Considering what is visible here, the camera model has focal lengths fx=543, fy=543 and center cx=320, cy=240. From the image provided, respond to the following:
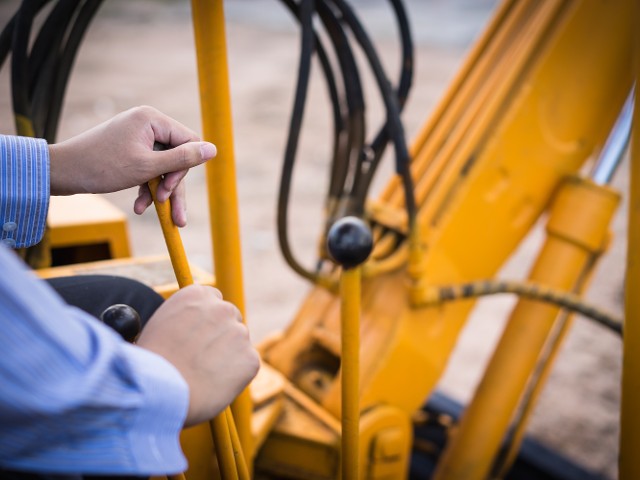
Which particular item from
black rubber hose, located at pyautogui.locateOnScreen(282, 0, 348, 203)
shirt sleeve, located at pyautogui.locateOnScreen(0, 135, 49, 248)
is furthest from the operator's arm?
black rubber hose, located at pyautogui.locateOnScreen(282, 0, 348, 203)

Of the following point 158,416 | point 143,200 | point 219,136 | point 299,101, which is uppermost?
point 299,101

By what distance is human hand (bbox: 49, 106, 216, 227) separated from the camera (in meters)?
0.66

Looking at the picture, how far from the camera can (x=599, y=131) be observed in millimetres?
1253

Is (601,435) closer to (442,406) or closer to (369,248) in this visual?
(442,406)

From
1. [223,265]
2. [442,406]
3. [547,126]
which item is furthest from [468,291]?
[442,406]

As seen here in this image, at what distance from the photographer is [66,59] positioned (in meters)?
1.01

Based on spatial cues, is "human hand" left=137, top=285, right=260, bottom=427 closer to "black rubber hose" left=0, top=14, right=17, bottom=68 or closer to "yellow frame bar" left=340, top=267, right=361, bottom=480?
"yellow frame bar" left=340, top=267, right=361, bottom=480

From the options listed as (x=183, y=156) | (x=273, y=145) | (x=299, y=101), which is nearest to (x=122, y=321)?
(x=183, y=156)

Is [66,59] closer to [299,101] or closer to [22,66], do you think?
[22,66]

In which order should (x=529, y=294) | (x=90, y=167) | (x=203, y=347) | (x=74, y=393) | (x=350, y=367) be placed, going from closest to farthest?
1. (x=74, y=393)
2. (x=203, y=347)
3. (x=350, y=367)
4. (x=90, y=167)
5. (x=529, y=294)

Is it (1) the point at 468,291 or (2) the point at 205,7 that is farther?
(1) the point at 468,291

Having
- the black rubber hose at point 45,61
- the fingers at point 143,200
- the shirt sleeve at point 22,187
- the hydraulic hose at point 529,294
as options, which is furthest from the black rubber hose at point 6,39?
the hydraulic hose at point 529,294

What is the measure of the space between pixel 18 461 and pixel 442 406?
5.04 feet

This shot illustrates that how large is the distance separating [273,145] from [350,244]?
487 cm
